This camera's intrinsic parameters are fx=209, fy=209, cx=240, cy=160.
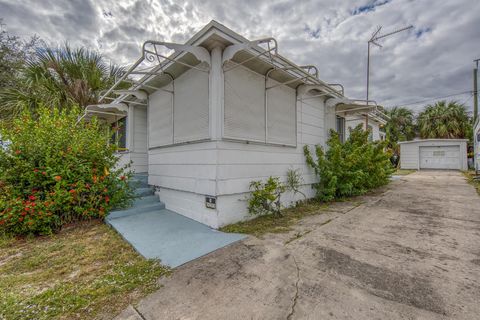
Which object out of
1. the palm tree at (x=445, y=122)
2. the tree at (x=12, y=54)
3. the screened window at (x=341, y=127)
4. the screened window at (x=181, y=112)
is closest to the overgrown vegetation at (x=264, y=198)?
the screened window at (x=181, y=112)

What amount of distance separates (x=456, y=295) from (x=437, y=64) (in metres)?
19.9

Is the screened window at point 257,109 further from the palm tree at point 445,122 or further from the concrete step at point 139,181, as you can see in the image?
the palm tree at point 445,122

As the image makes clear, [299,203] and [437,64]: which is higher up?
[437,64]

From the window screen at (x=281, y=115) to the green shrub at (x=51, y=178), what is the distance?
126 inches

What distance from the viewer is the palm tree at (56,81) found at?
7.07 meters

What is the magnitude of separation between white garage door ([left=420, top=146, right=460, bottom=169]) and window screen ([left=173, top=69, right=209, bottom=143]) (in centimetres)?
1980

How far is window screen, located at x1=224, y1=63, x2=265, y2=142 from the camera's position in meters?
3.59

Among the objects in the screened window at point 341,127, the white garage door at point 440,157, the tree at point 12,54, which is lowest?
the white garage door at point 440,157

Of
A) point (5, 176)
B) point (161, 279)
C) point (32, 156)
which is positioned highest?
point (32, 156)

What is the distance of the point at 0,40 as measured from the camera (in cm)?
945

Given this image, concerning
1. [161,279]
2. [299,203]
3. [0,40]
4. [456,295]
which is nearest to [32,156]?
[161,279]

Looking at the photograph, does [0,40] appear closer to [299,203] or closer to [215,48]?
[215,48]

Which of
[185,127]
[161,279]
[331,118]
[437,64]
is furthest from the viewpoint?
[437,64]

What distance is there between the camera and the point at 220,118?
3.46 m
